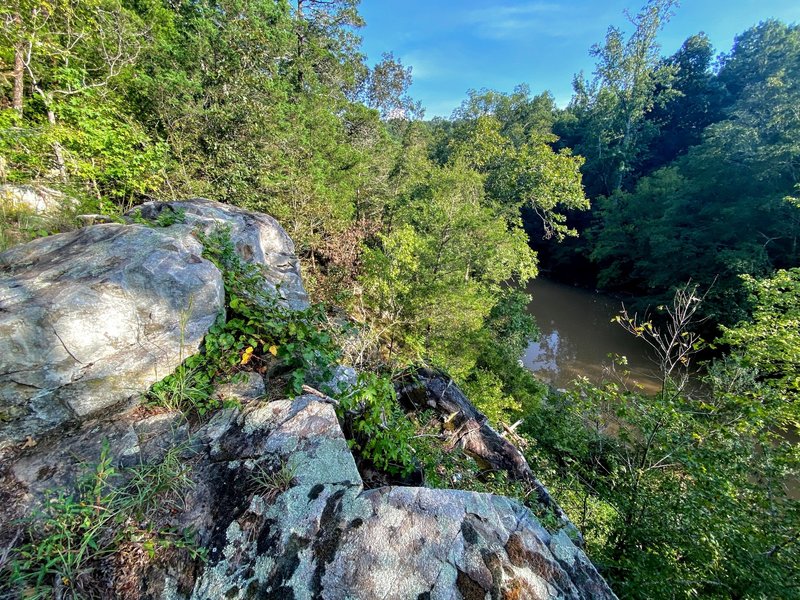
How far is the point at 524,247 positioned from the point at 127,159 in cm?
1098

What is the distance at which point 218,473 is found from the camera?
5.32 ft

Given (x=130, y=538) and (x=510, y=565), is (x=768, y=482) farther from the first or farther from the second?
(x=130, y=538)

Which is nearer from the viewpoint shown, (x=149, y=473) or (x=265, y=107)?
(x=149, y=473)

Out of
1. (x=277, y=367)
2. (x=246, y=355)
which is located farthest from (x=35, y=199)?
(x=277, y=367)

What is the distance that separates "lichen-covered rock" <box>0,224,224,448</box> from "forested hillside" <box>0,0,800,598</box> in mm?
1249

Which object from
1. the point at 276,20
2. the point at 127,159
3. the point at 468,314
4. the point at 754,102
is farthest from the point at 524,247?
the point at 754,102

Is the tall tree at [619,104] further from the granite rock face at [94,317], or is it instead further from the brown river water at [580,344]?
the granite rock face at [94,317]

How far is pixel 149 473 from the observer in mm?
1544

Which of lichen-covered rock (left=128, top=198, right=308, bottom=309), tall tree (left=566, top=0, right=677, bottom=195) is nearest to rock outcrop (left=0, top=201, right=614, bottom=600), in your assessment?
lichen-covered rock (left=128, top=198, right=308, bottom=309)

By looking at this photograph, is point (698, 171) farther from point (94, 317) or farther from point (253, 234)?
point (94, 317)

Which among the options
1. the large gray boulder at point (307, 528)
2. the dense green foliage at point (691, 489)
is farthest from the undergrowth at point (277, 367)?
the dense green foliage at point (691, 489)

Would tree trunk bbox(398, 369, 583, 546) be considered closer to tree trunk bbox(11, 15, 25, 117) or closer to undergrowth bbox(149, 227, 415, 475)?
undergrowth bbox(149, 227, 415, 475)

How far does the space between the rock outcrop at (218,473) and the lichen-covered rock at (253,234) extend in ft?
4.32

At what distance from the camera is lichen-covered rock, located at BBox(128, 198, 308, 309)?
3827mm
